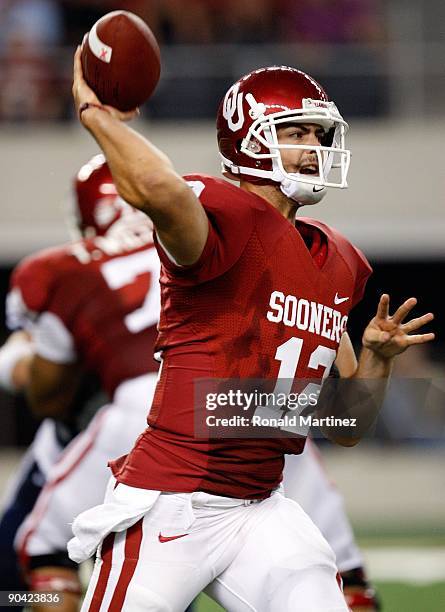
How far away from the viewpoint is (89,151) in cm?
1089

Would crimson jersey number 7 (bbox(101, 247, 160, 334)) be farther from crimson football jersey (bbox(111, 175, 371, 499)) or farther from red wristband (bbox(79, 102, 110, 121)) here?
red wristband (bbox(79, 102, 110, 121))

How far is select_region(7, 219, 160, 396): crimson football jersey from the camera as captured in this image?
14.9 ft

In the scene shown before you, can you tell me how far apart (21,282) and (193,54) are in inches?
249

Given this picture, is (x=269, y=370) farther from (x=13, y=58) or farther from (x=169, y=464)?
(x=13, y=58)

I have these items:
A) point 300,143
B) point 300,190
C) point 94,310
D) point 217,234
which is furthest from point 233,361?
point 94,310

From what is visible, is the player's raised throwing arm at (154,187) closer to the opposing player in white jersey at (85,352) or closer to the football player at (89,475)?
the opposing player in white jersey at (85,352)

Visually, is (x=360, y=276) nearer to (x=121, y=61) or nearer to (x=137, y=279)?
(x=121, y=61)

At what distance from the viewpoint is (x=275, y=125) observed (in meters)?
3.26

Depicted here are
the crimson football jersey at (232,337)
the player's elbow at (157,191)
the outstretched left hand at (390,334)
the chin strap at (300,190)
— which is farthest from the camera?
the outstretched left hand at (390,334)

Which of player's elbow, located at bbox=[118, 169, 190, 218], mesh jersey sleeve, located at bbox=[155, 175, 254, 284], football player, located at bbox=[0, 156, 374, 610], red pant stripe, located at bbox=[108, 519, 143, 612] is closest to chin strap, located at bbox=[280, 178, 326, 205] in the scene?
mesh jersey sleeve, located at bbox=[155, 175, 254, 284]

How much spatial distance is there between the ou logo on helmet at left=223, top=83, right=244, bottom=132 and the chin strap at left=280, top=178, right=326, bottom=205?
0.21 meters

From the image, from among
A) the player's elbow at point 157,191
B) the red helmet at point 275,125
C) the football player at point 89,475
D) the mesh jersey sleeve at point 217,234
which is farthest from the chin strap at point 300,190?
the football player at point 89,475

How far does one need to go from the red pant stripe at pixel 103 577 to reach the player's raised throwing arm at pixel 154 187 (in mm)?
717

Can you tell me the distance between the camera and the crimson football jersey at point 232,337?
309 cm
